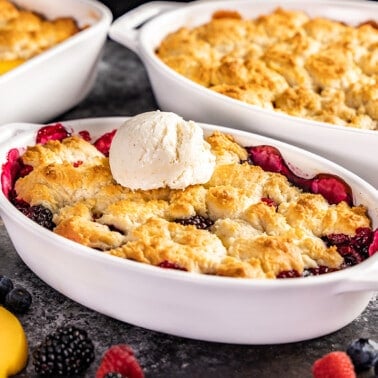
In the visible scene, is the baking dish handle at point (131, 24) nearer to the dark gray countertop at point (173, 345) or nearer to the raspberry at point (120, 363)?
the dark gray countertop at point (173, 345)

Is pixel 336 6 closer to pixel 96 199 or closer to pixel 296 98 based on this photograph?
pixel 296 98

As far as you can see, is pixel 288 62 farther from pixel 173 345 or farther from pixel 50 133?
pixel 173 345

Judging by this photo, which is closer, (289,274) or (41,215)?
(289,274)

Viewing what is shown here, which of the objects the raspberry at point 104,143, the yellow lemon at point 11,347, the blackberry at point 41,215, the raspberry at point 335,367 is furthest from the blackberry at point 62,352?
the raspberry at point 104,143

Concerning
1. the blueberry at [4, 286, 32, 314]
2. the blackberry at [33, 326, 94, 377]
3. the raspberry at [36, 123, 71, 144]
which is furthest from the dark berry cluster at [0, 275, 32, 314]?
the raspberry at [36, 123, 71, 144]

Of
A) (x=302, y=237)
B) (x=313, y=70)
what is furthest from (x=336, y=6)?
(x=302, y=237)

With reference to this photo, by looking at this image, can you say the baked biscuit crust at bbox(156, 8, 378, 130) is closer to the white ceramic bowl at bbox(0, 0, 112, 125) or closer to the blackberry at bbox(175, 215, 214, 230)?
the white ceramic bowl at bbox(0, 0, 112, 125)

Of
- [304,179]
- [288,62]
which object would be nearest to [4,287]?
[304,179]
